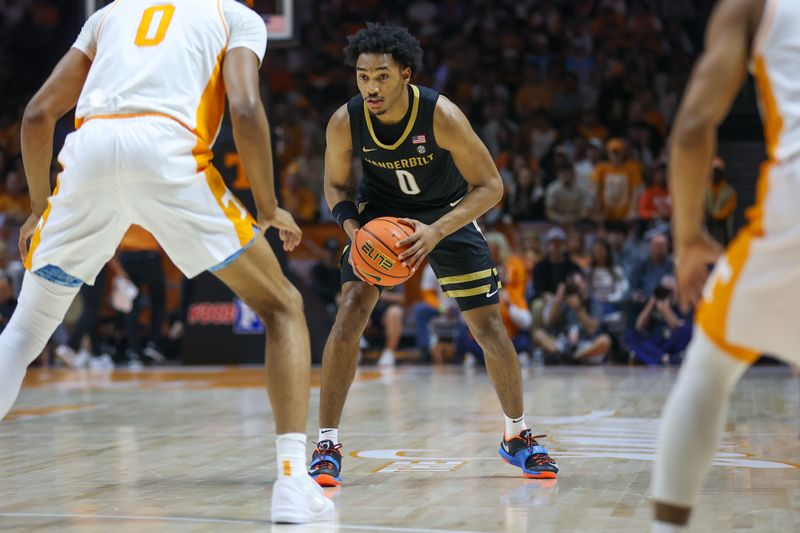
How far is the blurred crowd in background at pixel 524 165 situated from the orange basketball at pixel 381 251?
227 inches

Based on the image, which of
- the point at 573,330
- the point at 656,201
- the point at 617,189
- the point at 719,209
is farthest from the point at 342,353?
the point at 617,189

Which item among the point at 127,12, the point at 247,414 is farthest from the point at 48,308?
the point at 247,414

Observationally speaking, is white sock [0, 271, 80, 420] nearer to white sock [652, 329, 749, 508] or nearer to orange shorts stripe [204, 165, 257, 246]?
orange shorts stripe [204, 165, 257, 246]

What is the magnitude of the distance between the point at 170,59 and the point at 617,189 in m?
10.6

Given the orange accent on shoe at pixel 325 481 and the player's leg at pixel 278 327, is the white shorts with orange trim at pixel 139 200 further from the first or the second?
the orange accent on shoe at pixel 325 481

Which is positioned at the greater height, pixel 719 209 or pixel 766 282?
pixel 766 282

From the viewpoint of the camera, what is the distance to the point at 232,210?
3664 millimetres

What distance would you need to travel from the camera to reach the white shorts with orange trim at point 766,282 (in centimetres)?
249

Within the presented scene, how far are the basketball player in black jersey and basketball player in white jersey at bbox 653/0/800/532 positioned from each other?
79.9 inches

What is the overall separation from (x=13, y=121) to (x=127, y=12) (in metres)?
14.1

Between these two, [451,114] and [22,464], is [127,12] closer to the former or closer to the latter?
[451,114]

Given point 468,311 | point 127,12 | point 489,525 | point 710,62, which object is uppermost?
point 127,12

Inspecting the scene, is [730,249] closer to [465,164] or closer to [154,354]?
[465,164]

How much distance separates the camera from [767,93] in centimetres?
264
